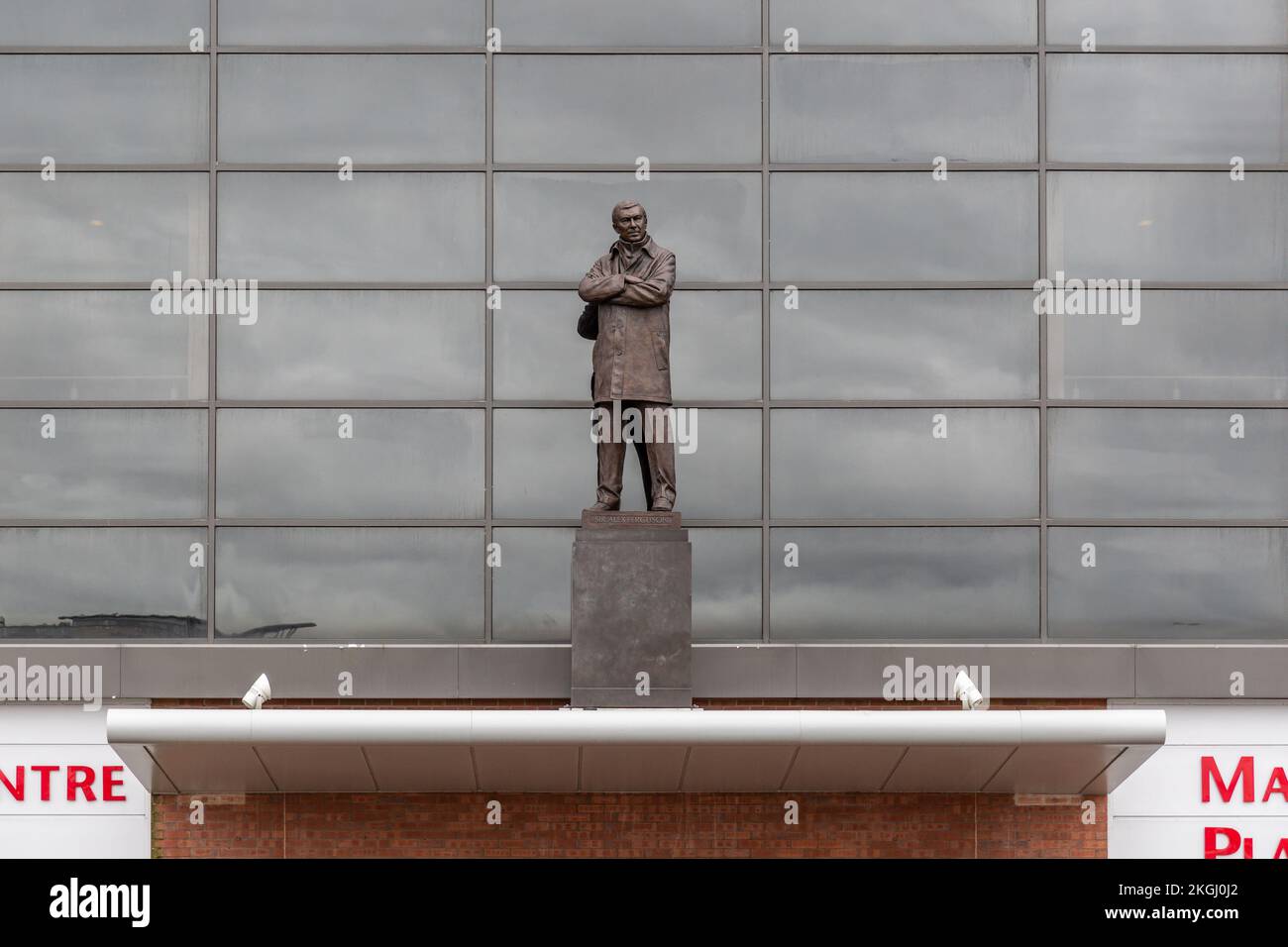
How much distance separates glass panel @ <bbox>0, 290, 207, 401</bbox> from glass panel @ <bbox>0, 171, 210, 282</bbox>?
11.0 inches

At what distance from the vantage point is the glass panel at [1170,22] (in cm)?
1677

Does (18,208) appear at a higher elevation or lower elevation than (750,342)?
higher

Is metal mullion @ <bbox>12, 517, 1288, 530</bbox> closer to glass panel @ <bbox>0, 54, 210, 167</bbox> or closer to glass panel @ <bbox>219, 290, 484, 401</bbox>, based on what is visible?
glass panel @ <bbox>219, 290, 484, 401</bbox>

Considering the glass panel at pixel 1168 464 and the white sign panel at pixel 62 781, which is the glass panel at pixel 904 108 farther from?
the white sign panel at pixel 62 781

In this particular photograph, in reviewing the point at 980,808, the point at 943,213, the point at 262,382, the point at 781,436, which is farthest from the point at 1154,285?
the point at 262,382

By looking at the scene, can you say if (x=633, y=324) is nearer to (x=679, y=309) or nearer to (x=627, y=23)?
(x=679, y=309)

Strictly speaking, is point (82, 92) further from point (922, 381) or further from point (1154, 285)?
point (1154, 285)

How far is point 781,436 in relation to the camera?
1666 cm

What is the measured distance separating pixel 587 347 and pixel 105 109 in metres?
5.55

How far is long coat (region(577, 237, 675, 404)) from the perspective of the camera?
592 inches

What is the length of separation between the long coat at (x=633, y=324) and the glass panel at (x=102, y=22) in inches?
207

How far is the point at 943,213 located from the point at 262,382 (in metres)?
7.25

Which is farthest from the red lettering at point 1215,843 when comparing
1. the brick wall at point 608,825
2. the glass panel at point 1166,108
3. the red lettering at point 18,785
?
the red lettering at point 18,785

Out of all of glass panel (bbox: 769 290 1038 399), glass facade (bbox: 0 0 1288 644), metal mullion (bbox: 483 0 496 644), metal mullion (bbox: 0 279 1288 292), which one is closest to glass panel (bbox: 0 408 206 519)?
glass facade (bbox: 0 0 1288 644)
